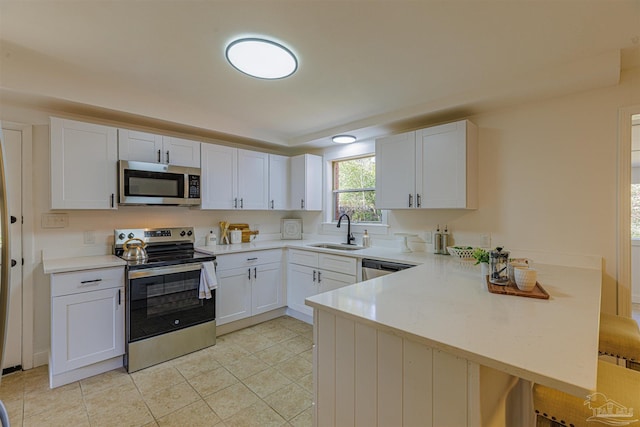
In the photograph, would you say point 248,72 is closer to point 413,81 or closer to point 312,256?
point 413,81

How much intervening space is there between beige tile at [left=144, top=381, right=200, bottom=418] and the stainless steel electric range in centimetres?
47

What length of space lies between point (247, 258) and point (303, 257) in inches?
25.8

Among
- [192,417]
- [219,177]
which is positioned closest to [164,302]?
[192,417]

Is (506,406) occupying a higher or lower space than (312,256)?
lower

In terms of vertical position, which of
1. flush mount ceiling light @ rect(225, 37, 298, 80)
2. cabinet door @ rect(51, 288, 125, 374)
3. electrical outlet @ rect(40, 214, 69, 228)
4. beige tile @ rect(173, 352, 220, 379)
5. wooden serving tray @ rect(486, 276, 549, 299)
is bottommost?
beige tile @ rect(173, 352, 220, 379)

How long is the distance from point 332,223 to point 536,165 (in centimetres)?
242

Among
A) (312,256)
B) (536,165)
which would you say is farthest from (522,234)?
(312,256)

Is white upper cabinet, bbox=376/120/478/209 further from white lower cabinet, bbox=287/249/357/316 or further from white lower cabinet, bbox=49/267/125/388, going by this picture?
white lower cabinet, bbox=49/267/125/388

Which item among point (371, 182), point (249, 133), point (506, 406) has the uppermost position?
point (249, 133)

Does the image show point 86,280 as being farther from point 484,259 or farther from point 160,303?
point 484,259

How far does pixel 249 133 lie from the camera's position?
358cm

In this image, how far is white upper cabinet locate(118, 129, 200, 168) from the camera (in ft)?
8.89

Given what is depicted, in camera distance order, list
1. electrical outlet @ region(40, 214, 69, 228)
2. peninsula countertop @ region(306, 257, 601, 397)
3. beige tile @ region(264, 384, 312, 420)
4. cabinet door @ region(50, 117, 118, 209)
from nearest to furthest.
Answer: peninsula countertop @ region(306, 257, 601, 397) → beige tile @ region(264, 384, 312, 420) → cabinet door @ region(50, 117, 118, 209) → electrical outlet @ region(40, 214, 69, 228)

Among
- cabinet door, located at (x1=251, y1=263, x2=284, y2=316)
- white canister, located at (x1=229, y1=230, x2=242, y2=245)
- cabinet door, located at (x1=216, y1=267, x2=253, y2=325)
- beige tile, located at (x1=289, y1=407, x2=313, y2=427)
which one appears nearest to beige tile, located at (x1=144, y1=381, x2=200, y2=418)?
beige tile, located at (x1=289, y1=407, x2=313, y2=427)
